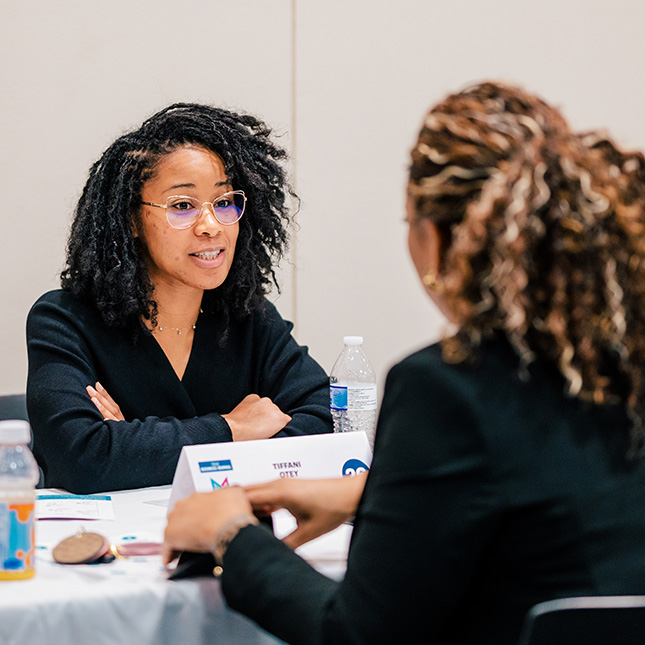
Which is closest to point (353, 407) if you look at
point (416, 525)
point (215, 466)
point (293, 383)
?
point (293, 383)

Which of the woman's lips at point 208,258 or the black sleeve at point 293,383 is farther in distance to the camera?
the woman's lips at point 208,258

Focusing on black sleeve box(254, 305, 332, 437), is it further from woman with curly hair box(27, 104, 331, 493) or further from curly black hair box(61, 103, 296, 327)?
curly black hair box(61, 103, 296, 327)

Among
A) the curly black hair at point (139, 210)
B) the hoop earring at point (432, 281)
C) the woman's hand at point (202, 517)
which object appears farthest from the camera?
the curly black hair at point (139, 210)

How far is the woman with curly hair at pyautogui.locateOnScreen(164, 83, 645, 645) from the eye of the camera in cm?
89

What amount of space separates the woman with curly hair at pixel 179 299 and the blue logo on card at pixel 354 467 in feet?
1.60

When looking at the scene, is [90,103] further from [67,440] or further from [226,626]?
[226,626]

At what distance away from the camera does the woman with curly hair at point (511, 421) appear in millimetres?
885

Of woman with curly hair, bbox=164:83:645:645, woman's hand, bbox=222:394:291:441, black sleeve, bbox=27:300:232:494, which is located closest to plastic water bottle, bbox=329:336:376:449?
woman's hand, bbox=222:394:291:441

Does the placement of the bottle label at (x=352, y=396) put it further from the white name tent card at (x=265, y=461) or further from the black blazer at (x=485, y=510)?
the black blazer at (x=485, y=510)

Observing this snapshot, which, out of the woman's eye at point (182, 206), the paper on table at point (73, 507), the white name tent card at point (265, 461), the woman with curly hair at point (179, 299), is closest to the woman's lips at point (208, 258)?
the woman with curly hair at point (179, 299)

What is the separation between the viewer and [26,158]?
288 centimetres

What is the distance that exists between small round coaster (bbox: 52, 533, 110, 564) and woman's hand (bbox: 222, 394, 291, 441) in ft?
2.20

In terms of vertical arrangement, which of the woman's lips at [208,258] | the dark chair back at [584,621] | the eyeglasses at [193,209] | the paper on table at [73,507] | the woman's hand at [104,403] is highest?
the eyeglasses at [193,209]

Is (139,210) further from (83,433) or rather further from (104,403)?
(83,433)
